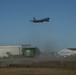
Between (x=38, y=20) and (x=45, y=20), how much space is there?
2525 millimetres

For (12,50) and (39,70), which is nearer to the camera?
(39,70)

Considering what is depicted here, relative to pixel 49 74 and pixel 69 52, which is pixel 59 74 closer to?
pixel 49 74

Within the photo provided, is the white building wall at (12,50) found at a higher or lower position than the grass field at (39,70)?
higher

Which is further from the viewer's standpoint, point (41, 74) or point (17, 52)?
point (17, 52)

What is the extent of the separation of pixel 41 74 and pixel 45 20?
45712 millimetres

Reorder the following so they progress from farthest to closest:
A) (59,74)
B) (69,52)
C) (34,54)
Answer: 1. (69,52)
2. (34,54)
3. (59,74)

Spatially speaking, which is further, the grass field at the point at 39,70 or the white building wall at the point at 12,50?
the white building wall at the point at 12,50

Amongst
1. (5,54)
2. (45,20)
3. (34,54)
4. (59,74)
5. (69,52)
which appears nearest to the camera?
(59,74)

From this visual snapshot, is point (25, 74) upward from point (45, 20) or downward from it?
downward

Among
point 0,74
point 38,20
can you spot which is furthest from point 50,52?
point 0,74

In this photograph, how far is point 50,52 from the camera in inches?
5320

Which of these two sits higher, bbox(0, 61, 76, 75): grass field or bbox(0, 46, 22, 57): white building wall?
bbox(0, 46, 22, 57): white building wall

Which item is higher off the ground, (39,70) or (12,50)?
(12,50)

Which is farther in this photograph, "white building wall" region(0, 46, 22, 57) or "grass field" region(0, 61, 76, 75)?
"white building wall" region(0, 46, 22, 57)
